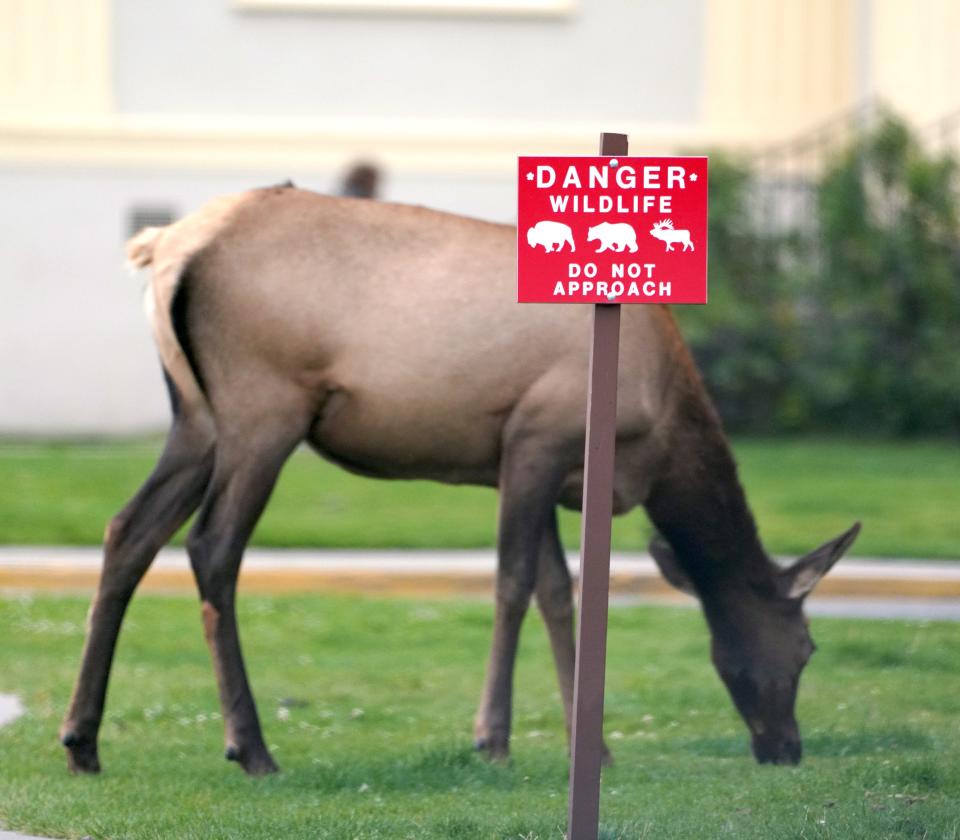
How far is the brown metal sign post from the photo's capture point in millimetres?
5156

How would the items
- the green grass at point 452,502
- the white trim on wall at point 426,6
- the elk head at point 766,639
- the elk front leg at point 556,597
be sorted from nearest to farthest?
the elk head at point 766,639
the elk front leg at point 556,597
the green grass at point 452,502
the white trim on wall at point 426,6

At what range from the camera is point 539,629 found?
9906 millimetres

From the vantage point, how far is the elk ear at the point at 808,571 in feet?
22.8

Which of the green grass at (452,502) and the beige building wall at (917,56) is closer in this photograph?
the green grass at (452,502)

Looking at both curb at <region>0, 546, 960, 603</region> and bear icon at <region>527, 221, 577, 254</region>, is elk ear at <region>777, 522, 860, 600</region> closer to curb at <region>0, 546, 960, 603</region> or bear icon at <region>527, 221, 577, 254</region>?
bear icon at <region>527, 221, 577, 254</region>

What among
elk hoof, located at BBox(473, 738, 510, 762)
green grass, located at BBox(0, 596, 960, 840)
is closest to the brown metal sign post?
green grass, located at BBox(0, 596, 960, 840)

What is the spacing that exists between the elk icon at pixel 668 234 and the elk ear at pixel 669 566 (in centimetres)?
226

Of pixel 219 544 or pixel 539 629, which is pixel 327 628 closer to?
pixel 539 629

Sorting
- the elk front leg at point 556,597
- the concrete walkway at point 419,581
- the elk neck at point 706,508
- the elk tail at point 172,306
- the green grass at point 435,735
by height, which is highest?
the elk tail at point 172,306

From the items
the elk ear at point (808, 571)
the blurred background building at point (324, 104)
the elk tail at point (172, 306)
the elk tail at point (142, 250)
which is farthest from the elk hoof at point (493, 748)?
the blurred background building at point (324, 104)

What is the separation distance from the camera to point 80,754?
6.63 m

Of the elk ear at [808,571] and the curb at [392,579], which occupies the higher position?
the elk ear at [808,571]

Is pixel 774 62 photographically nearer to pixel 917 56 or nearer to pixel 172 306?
pixel 917 56

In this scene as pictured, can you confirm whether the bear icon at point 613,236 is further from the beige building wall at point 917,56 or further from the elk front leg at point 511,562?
the beige building wall at point 917,56
